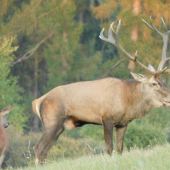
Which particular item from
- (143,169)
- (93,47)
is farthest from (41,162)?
(93,47)

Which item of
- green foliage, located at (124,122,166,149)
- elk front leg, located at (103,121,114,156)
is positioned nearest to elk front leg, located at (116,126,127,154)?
elk front leg, located at (103,121,114,156)

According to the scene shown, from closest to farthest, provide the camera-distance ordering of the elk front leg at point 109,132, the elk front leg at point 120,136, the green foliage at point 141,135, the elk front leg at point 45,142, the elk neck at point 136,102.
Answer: the elk front leg at point 109,132, the elk neck at point 136,102, the elk front leg at point 120,136, the elk front leg at point 45,142, the green foliage at point 141,135

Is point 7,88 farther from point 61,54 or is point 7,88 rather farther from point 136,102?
point 136,102

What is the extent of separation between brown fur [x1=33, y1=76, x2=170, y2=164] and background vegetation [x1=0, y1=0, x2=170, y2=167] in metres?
8.38

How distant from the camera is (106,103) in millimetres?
8078

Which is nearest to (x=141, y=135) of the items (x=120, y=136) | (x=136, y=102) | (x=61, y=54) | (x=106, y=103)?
(x=61, y=54)

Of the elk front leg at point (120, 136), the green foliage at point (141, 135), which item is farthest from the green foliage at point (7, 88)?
the elk front leg at point (120, 136)

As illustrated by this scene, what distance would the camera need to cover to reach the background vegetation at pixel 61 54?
62.4ft

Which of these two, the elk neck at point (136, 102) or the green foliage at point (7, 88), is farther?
the green foliage at point (7, 88)

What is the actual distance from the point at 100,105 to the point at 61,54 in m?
14.0

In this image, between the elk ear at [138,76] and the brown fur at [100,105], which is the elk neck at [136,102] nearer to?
the brown fur at [100,105]

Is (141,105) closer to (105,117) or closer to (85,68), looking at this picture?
(105,117)

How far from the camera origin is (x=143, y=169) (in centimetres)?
472

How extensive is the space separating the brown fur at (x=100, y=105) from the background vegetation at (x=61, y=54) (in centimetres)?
838
